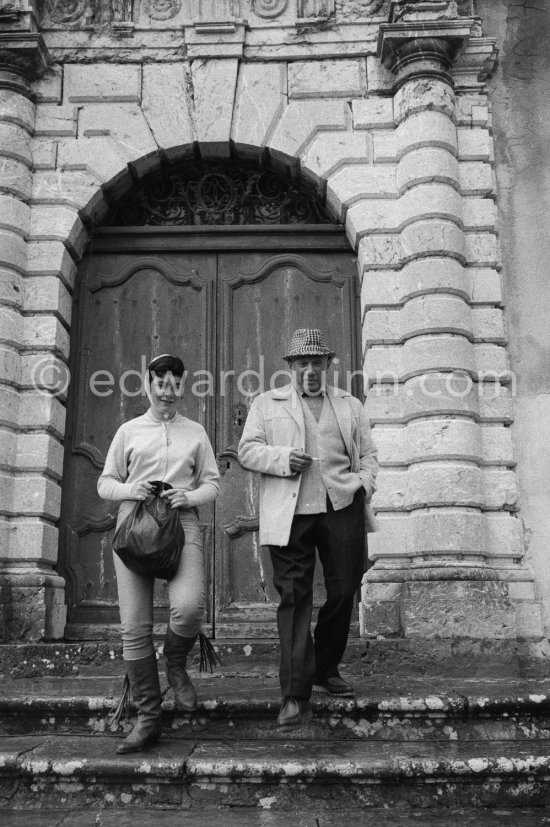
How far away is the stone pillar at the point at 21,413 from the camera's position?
620 cm

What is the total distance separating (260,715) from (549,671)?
8.84 feet

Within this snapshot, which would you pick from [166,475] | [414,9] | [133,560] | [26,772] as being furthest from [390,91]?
[26,772]

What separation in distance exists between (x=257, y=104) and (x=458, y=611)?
4.66 meters

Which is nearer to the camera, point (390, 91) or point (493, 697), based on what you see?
point (493, 697)

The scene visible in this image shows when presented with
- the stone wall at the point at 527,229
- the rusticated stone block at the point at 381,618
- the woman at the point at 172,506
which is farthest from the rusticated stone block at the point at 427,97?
the rusticated stone block at the point at 381,618

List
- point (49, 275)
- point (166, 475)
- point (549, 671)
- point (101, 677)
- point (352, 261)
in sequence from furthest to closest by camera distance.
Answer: point (352, 261) < point (49, 275) < point (549, 671) < point (101, 677) < point (166, 475)

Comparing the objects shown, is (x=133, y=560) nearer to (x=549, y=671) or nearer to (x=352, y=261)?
(x=549, y=671)

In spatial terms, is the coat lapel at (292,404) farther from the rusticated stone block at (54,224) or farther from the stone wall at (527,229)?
the rusticated stone block at (54,224)

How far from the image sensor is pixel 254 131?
722 centimetres

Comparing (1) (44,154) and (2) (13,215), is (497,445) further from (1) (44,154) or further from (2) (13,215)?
(1) (44,154)

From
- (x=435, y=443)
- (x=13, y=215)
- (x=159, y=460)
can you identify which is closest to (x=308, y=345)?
(x=159, y=460)

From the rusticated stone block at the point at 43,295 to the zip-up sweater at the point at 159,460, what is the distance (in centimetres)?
292

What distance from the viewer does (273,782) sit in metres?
3.72

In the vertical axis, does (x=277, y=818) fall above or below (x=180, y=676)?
below
